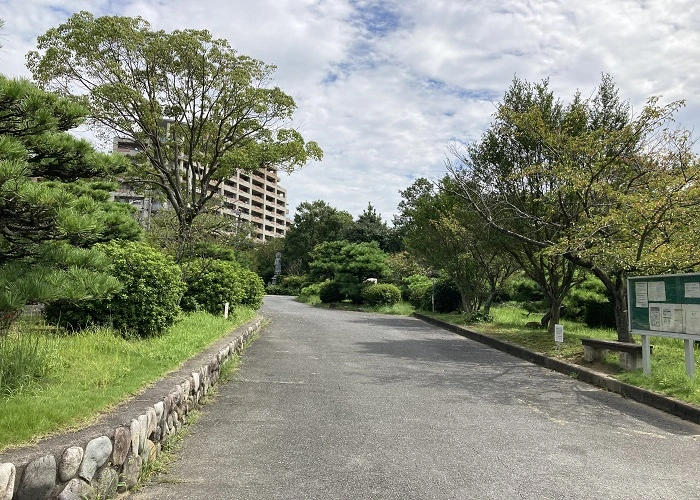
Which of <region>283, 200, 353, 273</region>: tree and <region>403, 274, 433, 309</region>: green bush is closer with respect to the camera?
<region>403, 274, 433, 309</region>: green bush

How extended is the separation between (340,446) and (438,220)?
16.3 meters

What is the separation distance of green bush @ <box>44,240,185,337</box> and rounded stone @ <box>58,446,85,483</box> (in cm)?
451

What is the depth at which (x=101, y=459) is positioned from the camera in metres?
3.49

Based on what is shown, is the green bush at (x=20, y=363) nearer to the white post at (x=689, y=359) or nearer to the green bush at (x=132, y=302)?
the green bush at (x=132, y=302)

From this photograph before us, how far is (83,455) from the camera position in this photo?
3.35 meters

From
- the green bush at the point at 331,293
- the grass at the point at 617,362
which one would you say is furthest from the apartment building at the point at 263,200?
the grass at the point at 617,362

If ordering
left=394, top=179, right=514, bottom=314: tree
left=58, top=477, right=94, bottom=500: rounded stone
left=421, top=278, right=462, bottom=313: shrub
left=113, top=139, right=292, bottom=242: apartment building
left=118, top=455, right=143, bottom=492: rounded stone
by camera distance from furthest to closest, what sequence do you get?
left=113, top=139, right=292, bottom=242: apartment building
left=421, top=278, right=462, bottom=313: shrub
left=394, top=179, right=514, bottom=314: tree
left=118, top=455, right=143, bottom=492: rounded stone
left=58, top=477, right=94, bottom=500: rounded stone

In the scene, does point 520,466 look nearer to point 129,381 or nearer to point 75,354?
point 129,381

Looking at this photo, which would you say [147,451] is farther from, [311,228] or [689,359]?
[311,228]

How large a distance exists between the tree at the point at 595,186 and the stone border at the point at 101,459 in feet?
25.5

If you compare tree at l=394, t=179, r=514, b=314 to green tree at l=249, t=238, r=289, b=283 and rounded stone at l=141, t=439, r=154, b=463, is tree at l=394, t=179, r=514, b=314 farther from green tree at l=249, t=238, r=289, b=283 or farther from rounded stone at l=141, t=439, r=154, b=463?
green tree at l=249, t=238, r=289, b=283

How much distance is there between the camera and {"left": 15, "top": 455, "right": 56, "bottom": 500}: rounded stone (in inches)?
119

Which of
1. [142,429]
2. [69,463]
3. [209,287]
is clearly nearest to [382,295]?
[209,287]

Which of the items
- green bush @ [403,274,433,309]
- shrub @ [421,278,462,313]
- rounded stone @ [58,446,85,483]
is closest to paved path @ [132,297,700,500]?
rounded stone @ [58,446,85,483]
